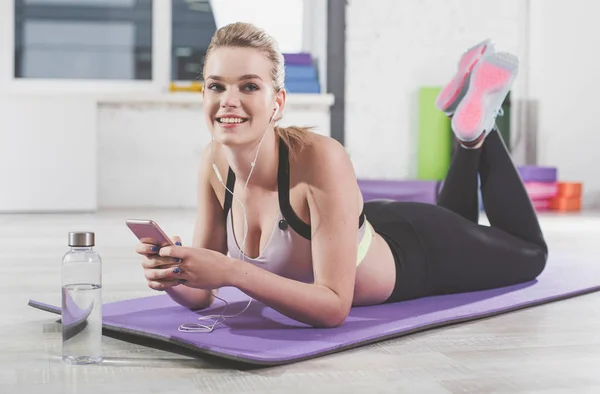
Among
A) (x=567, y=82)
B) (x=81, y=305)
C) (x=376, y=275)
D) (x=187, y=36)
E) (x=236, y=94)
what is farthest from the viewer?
(x=567, y=82)

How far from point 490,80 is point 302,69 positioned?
3.59m

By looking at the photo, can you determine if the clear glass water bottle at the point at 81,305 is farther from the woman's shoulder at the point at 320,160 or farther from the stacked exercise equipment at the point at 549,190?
the stacked exercise equipment at the point at 549,190

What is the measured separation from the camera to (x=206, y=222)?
176 cm

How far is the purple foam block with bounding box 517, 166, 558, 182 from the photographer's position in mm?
5719

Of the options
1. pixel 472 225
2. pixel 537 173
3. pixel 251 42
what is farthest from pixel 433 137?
pixel 251 42

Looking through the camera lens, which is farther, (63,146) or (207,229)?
(63,146)

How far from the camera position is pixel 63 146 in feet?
17.0

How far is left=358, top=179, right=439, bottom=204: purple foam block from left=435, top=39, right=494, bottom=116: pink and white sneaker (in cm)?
249

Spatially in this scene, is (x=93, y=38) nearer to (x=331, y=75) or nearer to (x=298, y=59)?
(x=298, y=59)

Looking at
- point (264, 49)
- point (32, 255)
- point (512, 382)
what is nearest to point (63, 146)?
point (32, 255)

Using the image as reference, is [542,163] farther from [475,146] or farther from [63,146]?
[475,146]

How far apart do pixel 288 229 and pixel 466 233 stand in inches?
28.2

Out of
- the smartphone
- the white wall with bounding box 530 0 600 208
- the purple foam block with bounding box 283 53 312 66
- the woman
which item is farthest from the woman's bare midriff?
the white wall with bounding box 530 0 600 208

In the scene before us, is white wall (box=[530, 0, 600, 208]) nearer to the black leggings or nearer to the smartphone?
the black leggings
